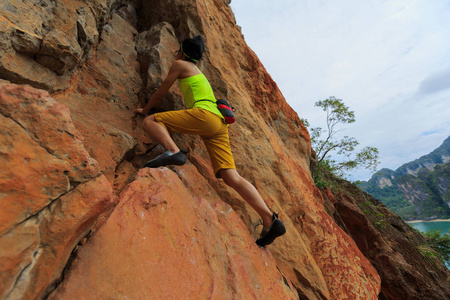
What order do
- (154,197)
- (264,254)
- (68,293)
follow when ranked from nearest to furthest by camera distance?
(68,293) → (154,197) → (264,254)

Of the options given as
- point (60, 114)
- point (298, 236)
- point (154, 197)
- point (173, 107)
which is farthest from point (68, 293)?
point (298, 236)

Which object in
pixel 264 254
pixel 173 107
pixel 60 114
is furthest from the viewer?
pixel 173 107

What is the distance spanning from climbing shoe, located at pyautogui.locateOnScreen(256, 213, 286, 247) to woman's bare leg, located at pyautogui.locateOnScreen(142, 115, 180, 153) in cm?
150

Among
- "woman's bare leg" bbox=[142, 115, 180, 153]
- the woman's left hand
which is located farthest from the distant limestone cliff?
"woman's bare leg" bbox=[142, 115, 180, 153]

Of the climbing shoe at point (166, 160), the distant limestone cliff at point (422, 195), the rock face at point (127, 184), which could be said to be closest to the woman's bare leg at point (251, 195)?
the rock face at point (127, 184)

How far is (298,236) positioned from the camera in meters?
3.52

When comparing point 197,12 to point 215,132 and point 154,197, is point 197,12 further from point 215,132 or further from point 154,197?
point 154,197

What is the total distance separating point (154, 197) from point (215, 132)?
120 cm

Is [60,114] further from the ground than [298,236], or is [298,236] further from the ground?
[60,114]

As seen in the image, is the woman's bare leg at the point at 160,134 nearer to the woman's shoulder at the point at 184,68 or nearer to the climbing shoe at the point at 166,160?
the climbing shoe at the point at 166,160

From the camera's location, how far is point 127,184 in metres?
2.40

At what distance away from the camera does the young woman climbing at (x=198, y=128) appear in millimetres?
2592

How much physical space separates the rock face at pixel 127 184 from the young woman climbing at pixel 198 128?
279 mm

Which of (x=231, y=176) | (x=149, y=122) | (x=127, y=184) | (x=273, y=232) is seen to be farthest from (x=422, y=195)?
(x=127, y=184)
